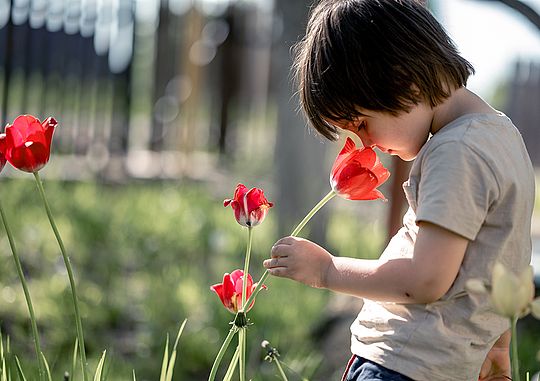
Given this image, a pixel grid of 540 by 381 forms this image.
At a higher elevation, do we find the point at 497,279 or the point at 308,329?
the point at 497,279

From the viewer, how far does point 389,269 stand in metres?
1.48

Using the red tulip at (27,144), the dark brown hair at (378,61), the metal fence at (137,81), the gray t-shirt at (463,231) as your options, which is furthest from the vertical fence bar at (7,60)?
the gray t-shirt at (463,231)

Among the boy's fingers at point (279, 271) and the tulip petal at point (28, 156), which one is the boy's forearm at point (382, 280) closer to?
the boy's fingers at point (279, 271)

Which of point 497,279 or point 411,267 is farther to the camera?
point 411,267

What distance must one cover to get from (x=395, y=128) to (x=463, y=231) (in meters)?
0.22

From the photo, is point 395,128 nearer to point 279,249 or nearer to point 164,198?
point 279,249

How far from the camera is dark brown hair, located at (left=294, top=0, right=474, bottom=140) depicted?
5.03 ft

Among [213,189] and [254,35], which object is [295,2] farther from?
[254,35]

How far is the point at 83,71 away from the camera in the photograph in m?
A: 7.20

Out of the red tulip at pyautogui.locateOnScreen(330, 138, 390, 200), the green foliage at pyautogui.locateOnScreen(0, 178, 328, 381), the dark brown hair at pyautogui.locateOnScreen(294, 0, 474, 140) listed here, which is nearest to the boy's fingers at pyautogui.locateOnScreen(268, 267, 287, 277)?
the red tulip at pyautogui.locateOnScreen(330, 138, 390, 200)

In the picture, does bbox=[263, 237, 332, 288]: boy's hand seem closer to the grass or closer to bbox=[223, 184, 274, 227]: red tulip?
bbox=[223, 184, 274, 227]: red tulip

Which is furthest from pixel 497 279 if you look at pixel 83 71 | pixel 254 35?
pixel 254 35

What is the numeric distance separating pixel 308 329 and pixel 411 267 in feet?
7.37

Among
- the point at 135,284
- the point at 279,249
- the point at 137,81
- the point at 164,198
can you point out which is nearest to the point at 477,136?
the point at 279,249
